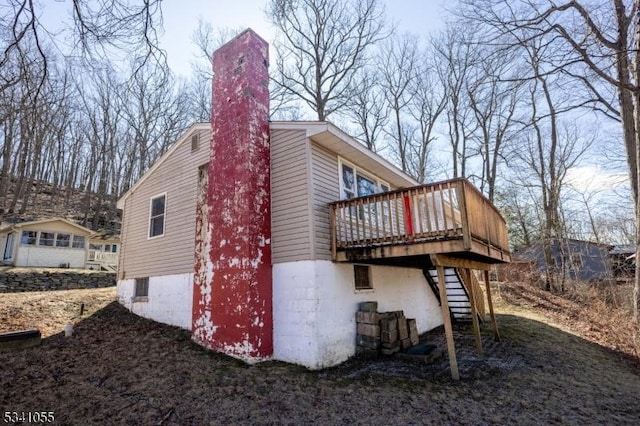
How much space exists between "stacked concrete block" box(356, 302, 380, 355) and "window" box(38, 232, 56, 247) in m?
→ 21.2

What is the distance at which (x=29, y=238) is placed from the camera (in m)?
20.0

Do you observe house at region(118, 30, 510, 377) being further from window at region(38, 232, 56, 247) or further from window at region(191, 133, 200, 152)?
window at region(38, 232, 56, 247)

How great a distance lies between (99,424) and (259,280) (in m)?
3.50

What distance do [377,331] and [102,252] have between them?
23.5 metres

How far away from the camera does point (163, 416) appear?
15.4 feet

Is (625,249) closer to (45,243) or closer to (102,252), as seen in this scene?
(102,252)

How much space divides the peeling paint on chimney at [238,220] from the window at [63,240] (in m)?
17.9

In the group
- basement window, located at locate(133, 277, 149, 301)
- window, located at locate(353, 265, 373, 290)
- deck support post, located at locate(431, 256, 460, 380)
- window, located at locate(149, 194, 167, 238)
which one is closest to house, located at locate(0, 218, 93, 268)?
basement window, located at locate(133, 277, 149, 301)

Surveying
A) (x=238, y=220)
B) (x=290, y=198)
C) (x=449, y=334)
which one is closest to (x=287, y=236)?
(x=290, y=198)

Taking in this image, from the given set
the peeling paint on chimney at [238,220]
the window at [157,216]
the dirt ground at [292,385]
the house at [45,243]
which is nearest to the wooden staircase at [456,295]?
the dirt ground at [292,385]

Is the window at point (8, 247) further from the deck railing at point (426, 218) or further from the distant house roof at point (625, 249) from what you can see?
the distant house roof at point (625, 249)

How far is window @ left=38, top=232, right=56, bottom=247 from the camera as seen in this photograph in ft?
67.2

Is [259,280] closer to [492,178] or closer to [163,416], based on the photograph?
[163,416]

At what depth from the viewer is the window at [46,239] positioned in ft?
67.2
